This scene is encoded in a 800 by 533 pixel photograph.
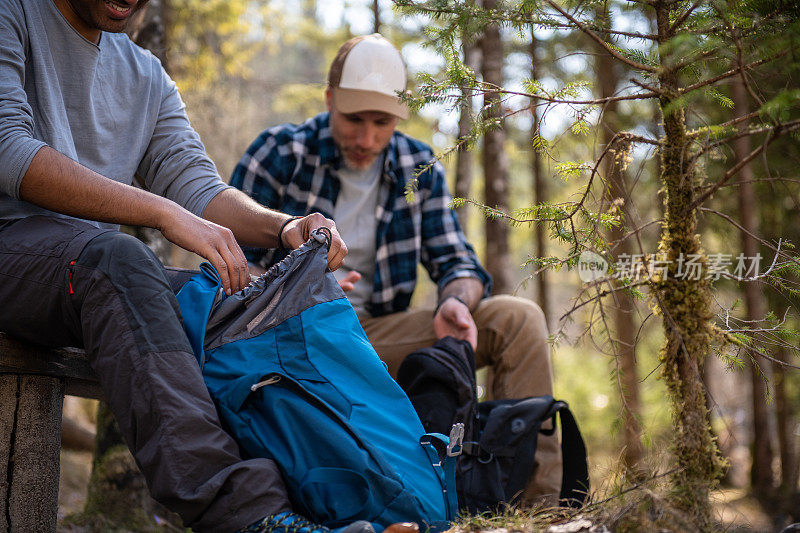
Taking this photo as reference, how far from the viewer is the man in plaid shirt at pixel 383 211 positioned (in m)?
3.23

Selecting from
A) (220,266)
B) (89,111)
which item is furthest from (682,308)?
(89,111)

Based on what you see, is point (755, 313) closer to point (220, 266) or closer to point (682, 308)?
point (682, 308)

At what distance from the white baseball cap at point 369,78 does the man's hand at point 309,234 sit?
1.14 m

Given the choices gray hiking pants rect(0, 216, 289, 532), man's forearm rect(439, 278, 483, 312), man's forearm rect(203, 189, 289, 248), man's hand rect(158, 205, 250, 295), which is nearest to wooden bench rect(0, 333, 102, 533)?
gray hiking pants rect(0, 216, 289, 532)

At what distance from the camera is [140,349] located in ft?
5.79

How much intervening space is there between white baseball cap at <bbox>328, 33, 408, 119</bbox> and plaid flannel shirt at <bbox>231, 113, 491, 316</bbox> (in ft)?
0.92

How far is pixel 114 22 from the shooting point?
2316mm

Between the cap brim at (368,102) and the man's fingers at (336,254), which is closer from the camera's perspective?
the man's fingers at (336,254)

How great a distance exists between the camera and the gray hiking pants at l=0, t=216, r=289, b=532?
166 centimetres

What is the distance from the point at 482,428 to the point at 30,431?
5.43ft

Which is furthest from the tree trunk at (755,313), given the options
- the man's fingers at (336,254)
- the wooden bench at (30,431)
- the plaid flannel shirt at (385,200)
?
the wooden bench at (30,431)

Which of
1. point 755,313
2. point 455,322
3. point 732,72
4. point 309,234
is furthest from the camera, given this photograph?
point 755,313

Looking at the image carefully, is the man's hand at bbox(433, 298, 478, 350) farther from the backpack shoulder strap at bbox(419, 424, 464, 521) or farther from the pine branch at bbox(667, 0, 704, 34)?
the pine branch at bbox(667, 0, 704, 34)

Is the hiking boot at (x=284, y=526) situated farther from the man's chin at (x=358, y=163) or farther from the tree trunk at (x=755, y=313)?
the tree trunk at (x=755, y=313)
